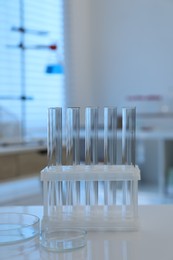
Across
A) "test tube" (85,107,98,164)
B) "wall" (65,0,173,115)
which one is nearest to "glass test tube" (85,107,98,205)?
"test tube" (85,107,98,164)

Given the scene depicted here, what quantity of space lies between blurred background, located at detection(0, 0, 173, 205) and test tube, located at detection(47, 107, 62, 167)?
2397 mm

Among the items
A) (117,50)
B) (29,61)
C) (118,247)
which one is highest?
(117,50)

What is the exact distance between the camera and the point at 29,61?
3.78 m

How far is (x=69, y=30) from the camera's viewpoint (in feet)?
13.6

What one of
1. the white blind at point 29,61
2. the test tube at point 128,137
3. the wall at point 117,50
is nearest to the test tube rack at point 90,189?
the test tube at point 128,137

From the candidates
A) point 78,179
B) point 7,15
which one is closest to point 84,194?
point 78,179

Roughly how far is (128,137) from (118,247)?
0.25 metres

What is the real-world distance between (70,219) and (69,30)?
3.58 m

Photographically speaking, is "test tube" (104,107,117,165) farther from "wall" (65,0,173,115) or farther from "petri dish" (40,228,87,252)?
"wall" (65,0,173,115)

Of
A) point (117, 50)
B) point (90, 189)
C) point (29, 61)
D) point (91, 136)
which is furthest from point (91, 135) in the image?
point (117, 50)

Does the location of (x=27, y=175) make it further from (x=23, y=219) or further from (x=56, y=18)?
(x=56, y=18)

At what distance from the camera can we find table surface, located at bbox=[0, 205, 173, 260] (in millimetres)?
636

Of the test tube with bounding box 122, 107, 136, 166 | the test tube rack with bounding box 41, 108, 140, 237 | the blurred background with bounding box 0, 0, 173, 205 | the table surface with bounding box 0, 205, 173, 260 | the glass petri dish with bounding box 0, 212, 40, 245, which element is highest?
the blurred background with bounding box 0, 0, 173, 205

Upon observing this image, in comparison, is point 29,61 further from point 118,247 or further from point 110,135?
point 118,247
